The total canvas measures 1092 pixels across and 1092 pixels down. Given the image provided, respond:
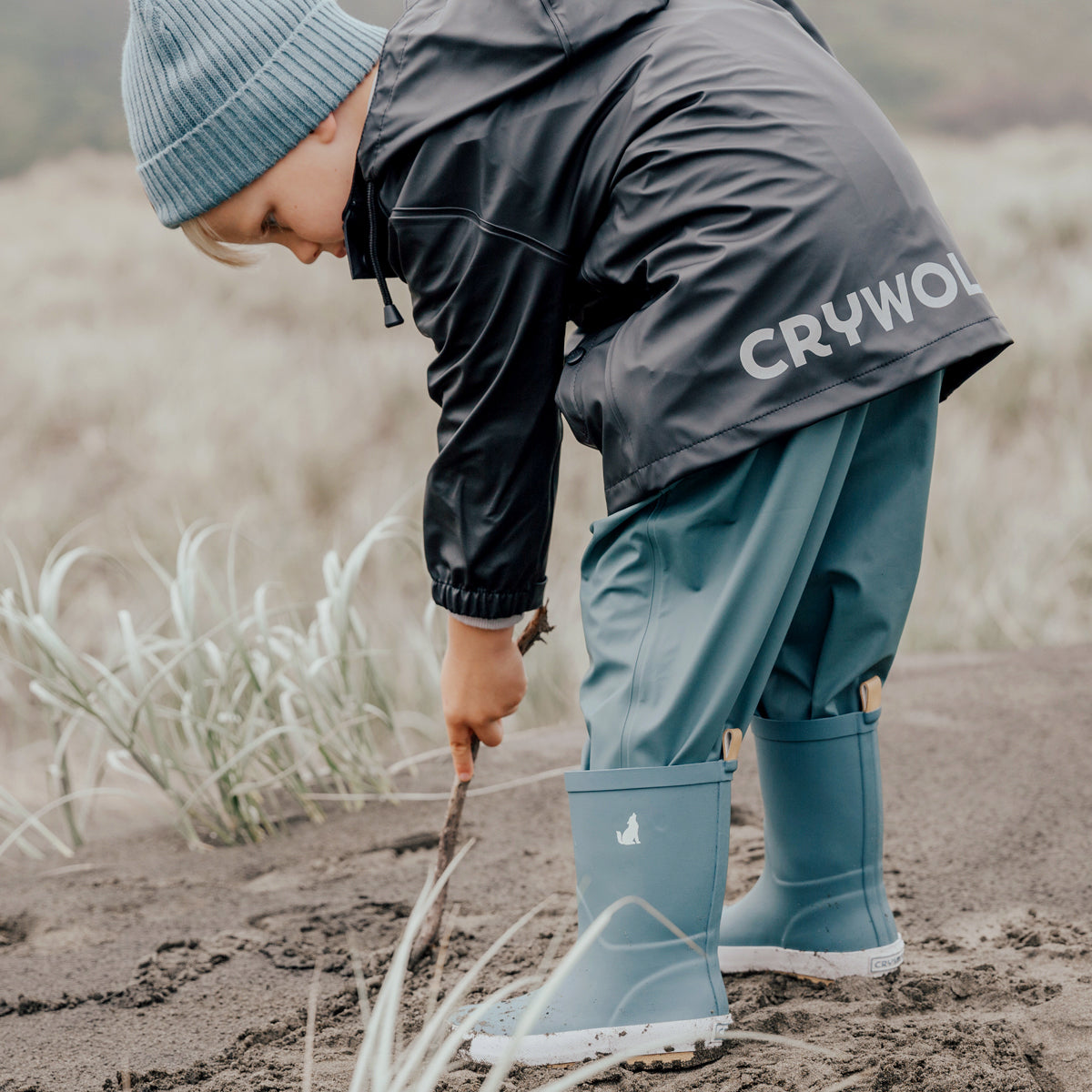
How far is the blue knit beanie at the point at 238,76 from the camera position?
130cm

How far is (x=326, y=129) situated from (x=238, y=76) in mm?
108

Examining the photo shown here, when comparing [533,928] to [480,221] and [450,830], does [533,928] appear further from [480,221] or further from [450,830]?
[480,221]

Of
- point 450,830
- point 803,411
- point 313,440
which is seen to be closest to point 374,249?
point 803,411

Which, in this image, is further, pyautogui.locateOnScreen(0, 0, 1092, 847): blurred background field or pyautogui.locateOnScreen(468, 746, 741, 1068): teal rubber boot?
pyautogui.locateOnScreen(0, 0, 1092, 847): blurred background field

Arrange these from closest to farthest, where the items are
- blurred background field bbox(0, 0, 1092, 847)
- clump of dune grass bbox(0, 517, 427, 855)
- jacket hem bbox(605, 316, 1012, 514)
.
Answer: jacket hem bbox(605, 316, 1012, 514)
clump of dune grass bbox(0, 517, 427, 855)
blurred background field bbox(0, 0, 1092, 847)

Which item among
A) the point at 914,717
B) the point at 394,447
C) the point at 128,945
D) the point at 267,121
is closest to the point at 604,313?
the point at 267,121

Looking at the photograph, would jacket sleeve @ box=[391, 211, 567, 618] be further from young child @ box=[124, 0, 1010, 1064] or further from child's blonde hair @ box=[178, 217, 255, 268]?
child's blonde hair @ box=[178, 217, 255, 268]

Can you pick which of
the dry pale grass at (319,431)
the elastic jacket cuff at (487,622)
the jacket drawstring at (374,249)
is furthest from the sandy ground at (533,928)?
the jacket drawstring at (374,249)

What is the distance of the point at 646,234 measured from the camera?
117 cm

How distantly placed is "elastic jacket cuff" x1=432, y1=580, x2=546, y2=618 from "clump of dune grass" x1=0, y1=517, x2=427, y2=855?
2.80ft

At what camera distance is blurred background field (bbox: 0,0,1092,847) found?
11.4 feet

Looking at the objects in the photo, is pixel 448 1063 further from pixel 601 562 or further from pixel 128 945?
pixel 128 945

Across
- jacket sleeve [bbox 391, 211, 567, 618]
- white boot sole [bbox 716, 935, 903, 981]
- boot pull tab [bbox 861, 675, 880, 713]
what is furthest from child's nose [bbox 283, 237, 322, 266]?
white boot sole [bbox 716, 935, 903, 981]

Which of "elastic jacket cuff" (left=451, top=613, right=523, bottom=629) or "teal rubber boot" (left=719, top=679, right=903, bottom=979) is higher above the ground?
"elastic jacket cuff" (left=451, top=613, right=523, bottom=629)
